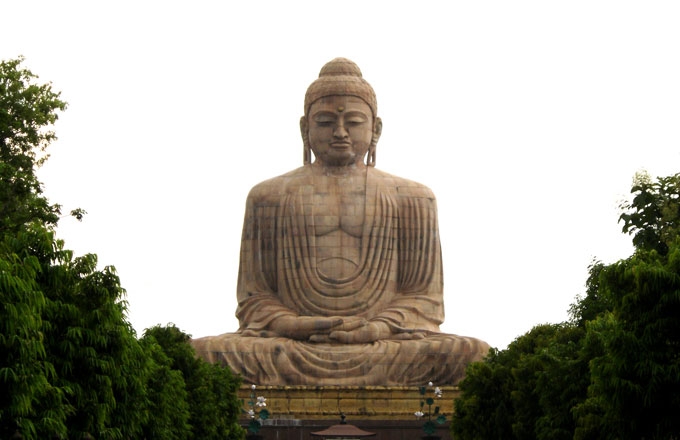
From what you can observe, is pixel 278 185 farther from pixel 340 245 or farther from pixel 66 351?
pixel 66 351

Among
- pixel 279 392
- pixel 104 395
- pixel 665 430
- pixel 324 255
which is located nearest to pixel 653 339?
pixel 665 430

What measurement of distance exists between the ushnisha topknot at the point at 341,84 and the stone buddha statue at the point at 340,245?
2 centimetres

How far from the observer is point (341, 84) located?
42.7m

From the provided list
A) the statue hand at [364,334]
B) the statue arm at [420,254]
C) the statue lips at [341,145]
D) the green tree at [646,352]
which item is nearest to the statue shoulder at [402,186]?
the statue arm at [420,254]

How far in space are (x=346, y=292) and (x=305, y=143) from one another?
3508mm

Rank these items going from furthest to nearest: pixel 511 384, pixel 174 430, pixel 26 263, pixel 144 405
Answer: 1. pixel 511 384
2. pixel 174 430
3. pixel 144 405
4. pixel 26 263

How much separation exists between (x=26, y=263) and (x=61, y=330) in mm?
1986

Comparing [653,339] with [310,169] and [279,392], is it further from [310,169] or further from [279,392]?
[310,169]

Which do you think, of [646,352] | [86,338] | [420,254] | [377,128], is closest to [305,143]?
[377,128]

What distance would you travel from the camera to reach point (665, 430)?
2220 cm

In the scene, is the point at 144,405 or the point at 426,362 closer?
the point at 144,405

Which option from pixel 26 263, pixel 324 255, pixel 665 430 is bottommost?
pixel 665 430

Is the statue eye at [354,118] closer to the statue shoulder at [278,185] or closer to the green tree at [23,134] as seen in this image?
the statue shoulder at [278,185]

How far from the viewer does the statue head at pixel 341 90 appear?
4266cm
